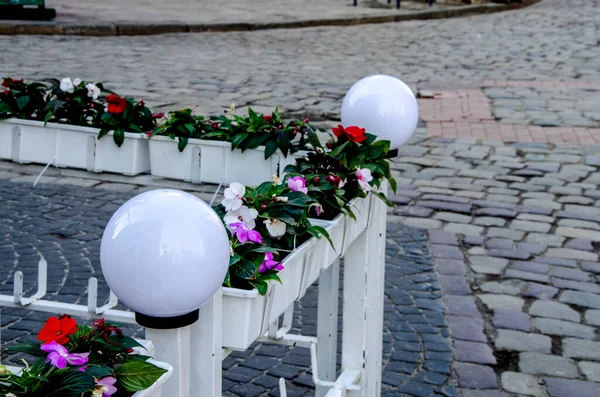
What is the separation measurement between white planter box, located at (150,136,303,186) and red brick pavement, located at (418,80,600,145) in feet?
17.5

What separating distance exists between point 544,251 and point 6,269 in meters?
2.85

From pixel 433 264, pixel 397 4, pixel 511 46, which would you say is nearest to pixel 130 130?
pixel 433 264

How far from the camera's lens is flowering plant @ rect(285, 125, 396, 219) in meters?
2.30

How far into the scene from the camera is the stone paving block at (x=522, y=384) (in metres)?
3.48

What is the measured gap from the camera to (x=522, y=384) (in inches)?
139

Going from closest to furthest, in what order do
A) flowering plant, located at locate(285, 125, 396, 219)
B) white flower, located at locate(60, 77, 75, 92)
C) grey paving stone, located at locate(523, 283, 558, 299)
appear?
flowering plant, located at locate(285, 125, 396, 219), white flower, located at locate(60, 77, 75, 92), grey paving stone, located at locate(523, 283, 558, 299)

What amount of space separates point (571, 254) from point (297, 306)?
1.68 m

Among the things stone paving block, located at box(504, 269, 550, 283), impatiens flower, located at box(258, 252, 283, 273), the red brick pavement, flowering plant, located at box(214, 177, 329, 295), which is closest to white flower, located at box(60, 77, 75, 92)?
flowering plant, located at box(214, 177, 329, 295)

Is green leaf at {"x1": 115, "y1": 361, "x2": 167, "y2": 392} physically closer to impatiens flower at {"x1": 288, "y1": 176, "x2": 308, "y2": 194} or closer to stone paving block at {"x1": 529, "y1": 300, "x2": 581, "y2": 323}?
impatiens flower at {"x1": 288, "y1": 176, "x2": 308, "y2": 194}

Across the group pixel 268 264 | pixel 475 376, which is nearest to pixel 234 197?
pixel 268 264

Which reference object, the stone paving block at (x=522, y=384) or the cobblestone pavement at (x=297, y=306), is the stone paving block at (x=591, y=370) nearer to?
the stone paving block at (x=522, y=384)

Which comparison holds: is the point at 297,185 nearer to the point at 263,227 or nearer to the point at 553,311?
the point at 263,227

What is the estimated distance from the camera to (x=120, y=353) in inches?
58.0

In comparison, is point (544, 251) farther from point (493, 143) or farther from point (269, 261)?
point (269, 261)
